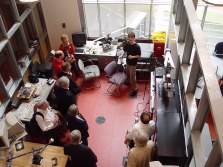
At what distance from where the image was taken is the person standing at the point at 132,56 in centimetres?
629

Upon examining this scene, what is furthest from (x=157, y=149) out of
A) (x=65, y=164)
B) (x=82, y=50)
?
(x=82, y=50)

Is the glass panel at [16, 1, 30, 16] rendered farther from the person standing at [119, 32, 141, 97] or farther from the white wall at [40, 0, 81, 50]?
the person standing at [119, 32, 141, 97]

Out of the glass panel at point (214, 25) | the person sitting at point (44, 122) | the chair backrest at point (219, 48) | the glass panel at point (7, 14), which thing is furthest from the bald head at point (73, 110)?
the glass panel at point (214, 25)

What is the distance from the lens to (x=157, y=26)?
8031 millimetres

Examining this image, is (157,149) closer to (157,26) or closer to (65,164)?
(65,164)

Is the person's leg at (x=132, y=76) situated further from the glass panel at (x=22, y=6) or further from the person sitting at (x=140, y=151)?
the glass panel at (x=22, y=6)

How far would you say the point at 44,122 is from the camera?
193 inches

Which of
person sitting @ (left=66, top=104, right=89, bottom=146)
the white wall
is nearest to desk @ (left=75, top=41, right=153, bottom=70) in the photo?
the white wall

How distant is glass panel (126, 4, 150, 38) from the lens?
7.62 metres

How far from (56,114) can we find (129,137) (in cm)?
162

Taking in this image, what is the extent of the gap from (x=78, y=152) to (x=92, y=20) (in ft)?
16.5

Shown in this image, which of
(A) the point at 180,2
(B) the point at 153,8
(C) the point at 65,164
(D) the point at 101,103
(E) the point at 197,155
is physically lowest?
(D) the point at 101,103

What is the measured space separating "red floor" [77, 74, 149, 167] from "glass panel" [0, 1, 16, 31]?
2473 mm

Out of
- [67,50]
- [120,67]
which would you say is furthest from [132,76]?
[67,50]
